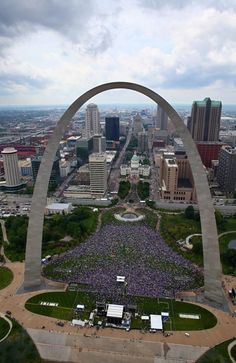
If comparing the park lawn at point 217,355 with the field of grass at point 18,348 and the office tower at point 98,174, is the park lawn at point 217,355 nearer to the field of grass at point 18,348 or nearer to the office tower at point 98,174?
the field of grass at point 18,348

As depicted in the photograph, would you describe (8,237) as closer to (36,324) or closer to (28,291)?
(28,291)

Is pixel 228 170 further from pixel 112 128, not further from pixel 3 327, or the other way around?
pixel 112 128

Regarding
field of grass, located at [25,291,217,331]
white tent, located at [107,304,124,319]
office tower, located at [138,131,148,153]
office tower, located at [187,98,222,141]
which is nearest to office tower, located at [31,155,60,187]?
field of grass, located at [25,291,217,331]

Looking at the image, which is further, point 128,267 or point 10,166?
point 10,166

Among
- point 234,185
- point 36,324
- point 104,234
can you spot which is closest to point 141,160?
point 234,185

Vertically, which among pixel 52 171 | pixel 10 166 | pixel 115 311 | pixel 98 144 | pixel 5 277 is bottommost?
pixel 5 277

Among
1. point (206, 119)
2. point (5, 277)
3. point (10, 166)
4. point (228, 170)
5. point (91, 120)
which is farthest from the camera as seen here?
point (91, 120)

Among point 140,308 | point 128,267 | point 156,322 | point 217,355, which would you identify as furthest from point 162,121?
point 217,355
